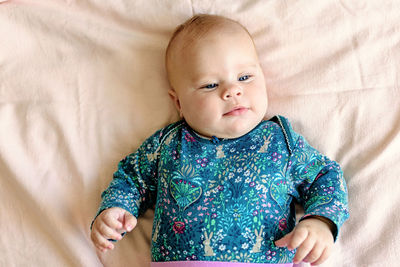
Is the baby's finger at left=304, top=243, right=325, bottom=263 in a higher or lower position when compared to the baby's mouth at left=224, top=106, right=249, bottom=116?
lower

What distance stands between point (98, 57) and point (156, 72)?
0.17 metres

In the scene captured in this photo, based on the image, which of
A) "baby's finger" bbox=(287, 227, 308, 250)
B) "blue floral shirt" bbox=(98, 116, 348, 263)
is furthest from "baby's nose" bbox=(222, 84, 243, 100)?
"baby's finger" bbox=(287, 227, 308, 250)

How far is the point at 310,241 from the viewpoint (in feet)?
3.34

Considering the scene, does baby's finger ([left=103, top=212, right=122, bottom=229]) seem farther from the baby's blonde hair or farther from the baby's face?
the baby's blonde hair

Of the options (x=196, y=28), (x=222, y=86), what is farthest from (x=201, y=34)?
(x=222, y=86)

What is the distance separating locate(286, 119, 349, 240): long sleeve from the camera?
1.10m

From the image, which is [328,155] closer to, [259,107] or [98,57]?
[259,107]

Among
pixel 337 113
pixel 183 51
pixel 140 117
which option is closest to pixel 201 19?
pixel 183 51

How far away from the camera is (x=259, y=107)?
1.17 metres

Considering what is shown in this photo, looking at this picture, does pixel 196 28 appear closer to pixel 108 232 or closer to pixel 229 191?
pixel 229 191

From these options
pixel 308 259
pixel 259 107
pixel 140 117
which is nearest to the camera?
pixel 308 259

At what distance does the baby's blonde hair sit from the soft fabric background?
0.28 ft

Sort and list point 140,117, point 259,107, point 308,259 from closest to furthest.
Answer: point 308,259, point 259,107, point 140,117

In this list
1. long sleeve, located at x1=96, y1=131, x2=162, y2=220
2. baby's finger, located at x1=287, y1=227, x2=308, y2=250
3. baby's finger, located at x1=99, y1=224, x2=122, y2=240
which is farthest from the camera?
long sleeve, located at x1=96, y1=131, x2=162, y2=220
